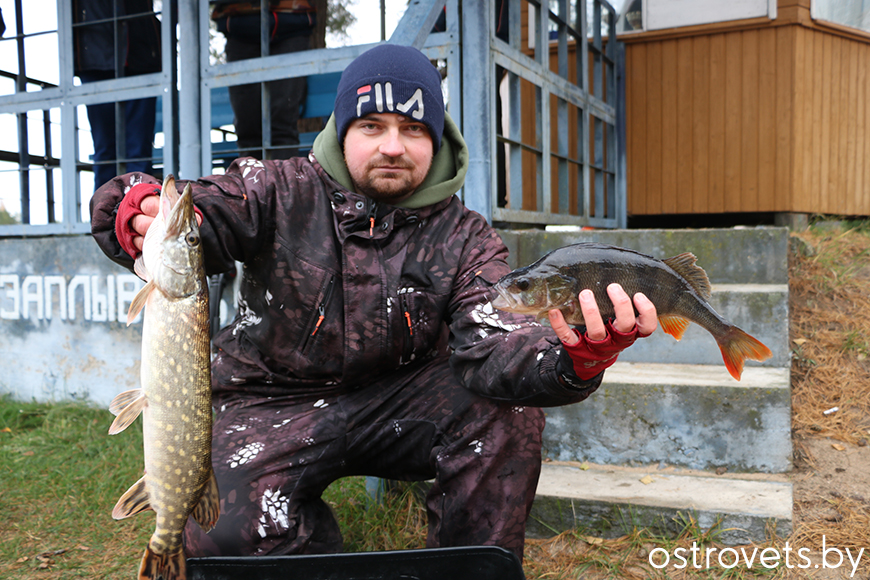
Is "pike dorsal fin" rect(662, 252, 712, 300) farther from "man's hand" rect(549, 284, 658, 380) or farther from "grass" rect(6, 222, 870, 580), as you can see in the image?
"grass" rect(6, 222, 870, 580)

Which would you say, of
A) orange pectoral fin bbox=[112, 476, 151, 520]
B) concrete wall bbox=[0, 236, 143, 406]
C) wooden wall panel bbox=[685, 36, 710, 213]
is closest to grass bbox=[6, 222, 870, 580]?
concrete wall bbox=[0, 236, 143, 406]

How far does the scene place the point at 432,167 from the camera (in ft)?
9.25

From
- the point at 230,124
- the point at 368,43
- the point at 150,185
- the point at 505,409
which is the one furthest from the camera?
the point at 230,124

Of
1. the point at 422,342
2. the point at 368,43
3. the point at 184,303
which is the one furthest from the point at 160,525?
the point at 368,43

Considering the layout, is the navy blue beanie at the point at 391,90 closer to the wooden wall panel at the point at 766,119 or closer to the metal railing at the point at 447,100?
the metal railing at the point at 447,100

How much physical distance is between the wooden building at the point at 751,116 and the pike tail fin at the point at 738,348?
5417 millimetres

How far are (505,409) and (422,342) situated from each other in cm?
45

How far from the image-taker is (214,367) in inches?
109

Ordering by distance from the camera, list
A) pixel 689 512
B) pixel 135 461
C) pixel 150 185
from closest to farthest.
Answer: pixel 150 185, pixel 689 512, pixel 135 461

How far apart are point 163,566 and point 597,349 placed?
1.34m

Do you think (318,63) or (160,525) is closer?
(160,525)

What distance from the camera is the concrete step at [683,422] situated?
3.16 m

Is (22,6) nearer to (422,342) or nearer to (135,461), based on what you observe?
(135,461)

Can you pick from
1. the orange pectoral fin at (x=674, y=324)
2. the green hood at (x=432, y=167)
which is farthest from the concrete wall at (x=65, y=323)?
the orange pectoral fin at (x=674, y=324)
